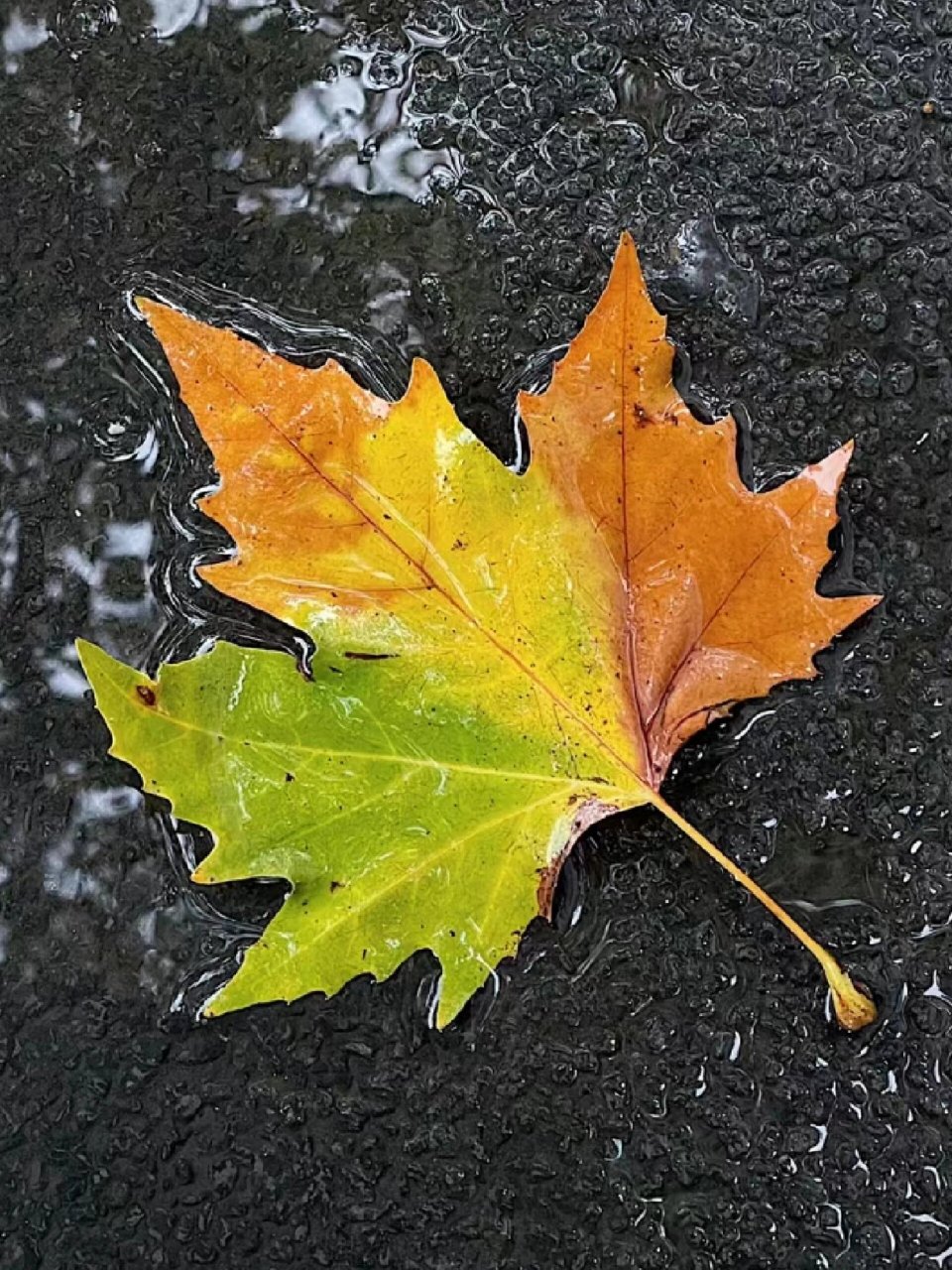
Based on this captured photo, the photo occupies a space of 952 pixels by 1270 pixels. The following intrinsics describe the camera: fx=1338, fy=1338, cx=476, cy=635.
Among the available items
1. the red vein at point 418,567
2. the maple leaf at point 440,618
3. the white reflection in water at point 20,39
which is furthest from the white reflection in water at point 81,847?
the white reflection in water at point 20,39

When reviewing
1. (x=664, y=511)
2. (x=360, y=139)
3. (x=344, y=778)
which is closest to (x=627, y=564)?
(x=664, y=511)

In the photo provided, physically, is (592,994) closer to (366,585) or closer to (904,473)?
(366,585)

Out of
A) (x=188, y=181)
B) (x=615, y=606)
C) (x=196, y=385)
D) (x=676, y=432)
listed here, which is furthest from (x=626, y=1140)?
(x=188, y=181)

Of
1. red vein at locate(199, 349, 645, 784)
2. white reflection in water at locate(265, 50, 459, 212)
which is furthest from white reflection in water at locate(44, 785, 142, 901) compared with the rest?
white reflection in water at locate(265, 50, 459, 212)

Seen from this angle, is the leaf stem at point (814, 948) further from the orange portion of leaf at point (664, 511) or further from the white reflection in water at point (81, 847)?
the white reflection in water at point (81, 847)

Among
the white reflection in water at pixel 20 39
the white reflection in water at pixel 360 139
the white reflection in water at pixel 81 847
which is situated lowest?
the white reflection in water at pixel 81 847

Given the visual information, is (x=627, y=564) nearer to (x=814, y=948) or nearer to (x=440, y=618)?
(x=440, y=618)
